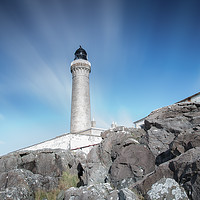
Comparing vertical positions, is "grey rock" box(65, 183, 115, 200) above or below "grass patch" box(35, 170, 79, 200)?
below

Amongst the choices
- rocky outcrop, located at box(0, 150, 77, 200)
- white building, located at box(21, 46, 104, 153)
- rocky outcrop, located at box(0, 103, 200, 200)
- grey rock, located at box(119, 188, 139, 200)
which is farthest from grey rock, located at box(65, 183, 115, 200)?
white building, located at box(21, 46, 104, 153)

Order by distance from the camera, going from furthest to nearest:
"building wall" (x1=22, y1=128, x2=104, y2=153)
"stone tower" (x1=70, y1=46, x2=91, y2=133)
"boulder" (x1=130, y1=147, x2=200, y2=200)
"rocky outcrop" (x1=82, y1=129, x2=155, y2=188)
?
"stone tower" (x1=70, y1=46, x2=91, y2=133), "building wall" (x1=22, y1=128, x2=104, y2=153), "rocky outcrop" (x1=82, y1=129, x2=155, y2=188), "boulder" (x1=130, y1=147, x2=200, y2=200)

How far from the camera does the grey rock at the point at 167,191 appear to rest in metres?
4.52

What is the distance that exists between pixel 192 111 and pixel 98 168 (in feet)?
20.3

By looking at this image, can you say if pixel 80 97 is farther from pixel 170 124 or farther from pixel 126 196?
pixel 126 196

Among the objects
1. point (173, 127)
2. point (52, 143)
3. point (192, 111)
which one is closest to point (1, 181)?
point (173, 127)

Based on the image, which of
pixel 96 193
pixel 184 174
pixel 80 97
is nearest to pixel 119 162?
pixel 96 193

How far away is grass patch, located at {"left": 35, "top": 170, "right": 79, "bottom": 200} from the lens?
24.5 ft

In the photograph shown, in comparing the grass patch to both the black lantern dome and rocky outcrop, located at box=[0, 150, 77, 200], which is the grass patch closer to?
rocky outcrop, located at box=[0, 150, 77, 200]

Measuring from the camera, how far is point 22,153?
40.5 feet

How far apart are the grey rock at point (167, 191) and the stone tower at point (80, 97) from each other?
2887 centimetres

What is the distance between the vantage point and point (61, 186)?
8797 mm

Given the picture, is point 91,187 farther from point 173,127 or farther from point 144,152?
point 173,127

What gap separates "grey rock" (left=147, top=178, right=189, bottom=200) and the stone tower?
2887 centimetres
